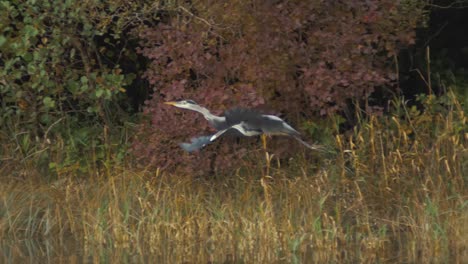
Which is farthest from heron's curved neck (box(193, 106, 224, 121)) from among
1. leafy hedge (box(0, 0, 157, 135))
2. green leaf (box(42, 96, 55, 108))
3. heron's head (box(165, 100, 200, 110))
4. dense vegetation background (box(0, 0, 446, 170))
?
green leaf (box(42, 96, 55, 108))

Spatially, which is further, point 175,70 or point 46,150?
point 46,150

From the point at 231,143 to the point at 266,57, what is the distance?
0.92 metres

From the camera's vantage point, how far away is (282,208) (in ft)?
36.3

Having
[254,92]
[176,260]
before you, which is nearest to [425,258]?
[176,260]

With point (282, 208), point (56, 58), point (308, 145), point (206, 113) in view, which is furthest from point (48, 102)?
point (282, 208)

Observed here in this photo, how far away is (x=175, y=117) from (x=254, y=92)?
85 centimetres

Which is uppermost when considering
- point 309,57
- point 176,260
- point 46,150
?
point 309,57

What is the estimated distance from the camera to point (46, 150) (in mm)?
13312

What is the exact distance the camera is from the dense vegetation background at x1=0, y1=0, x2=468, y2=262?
10688mm

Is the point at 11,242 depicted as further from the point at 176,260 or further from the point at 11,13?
the point at 11,13

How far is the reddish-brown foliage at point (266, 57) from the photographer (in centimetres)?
1173

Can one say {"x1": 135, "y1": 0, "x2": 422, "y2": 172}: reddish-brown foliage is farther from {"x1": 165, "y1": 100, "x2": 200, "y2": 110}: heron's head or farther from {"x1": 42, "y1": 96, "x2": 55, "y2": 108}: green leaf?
{"x1": 42, "y1": 96, "x2": 55, "y2": 108}: green leaf

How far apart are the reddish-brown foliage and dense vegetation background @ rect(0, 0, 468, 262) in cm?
2

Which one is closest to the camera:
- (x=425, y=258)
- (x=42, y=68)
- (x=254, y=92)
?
(x=425, y=258)
